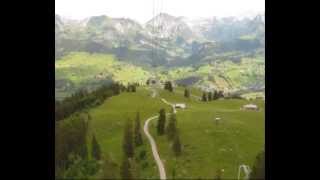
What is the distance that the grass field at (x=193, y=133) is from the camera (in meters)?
10.9

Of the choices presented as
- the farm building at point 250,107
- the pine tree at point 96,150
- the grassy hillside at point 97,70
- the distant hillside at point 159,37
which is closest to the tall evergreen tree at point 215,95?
the farm building at point 250,107

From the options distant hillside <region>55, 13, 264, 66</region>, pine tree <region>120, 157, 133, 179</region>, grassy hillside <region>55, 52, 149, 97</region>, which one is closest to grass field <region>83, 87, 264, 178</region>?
pine tree <region>120, 157, 133, 179</region>

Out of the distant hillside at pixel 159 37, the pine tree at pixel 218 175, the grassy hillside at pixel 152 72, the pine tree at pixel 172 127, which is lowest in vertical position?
the pine tree at pixel 218 175

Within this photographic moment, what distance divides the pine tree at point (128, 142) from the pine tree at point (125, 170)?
218mm

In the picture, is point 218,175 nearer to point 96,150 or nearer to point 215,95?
point 215,95

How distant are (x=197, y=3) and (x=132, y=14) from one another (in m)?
1.96

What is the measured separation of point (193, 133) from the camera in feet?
36.4

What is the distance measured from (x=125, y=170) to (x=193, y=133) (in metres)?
1.90

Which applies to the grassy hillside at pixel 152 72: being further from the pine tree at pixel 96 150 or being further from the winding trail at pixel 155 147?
the pine tree at pixel 96 150

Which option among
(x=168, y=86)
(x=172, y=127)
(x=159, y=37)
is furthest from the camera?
(x=159, y=37)

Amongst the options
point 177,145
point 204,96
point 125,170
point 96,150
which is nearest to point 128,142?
point 96,150

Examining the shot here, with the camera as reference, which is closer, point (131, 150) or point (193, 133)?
point (131, 150)

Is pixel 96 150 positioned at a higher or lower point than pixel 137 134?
lower
